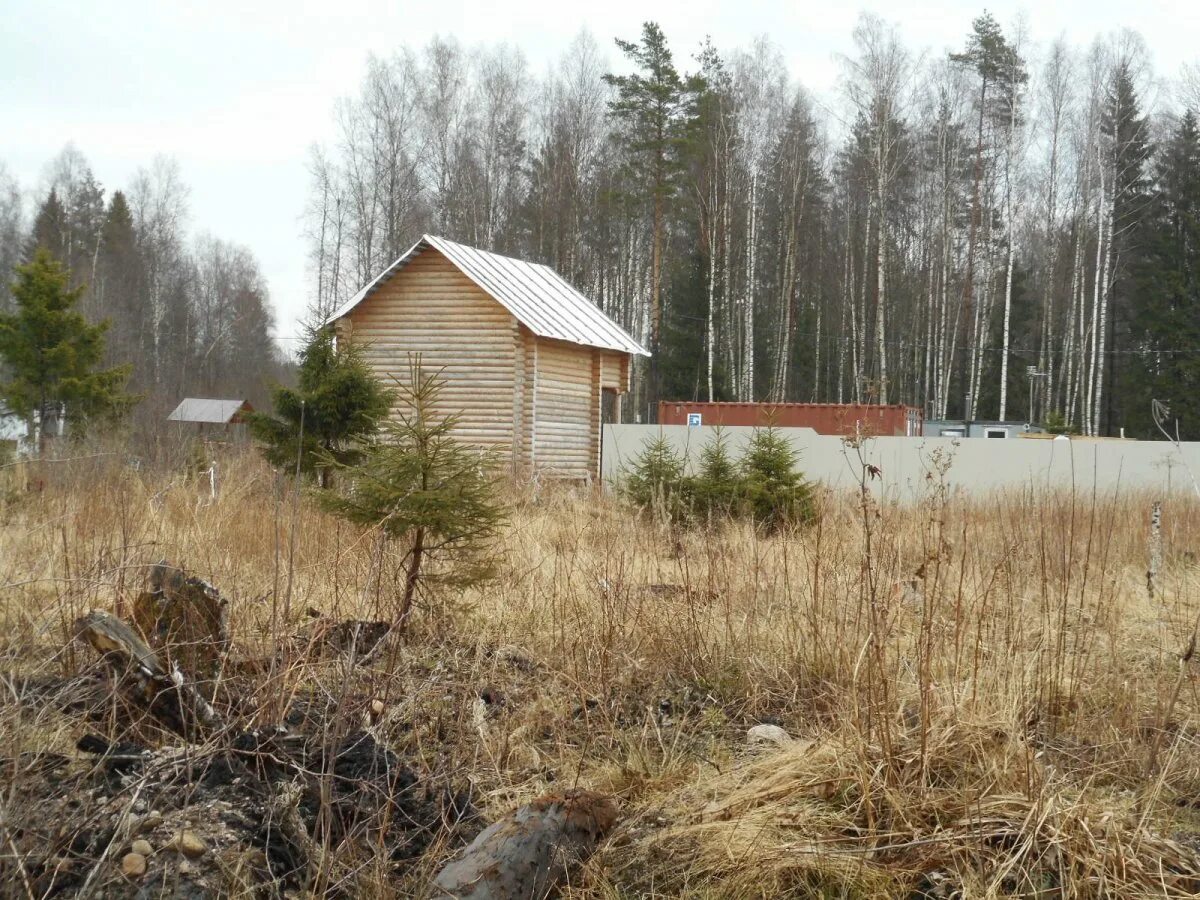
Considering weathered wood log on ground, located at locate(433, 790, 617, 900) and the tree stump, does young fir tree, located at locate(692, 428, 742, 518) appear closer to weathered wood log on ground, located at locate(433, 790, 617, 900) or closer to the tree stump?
the tree stump

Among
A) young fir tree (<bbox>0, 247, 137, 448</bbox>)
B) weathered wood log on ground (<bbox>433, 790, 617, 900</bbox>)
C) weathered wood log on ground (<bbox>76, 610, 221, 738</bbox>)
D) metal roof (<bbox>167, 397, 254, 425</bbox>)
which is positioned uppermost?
young fir tree (<bbox>0, 247, 137, 448</bbox>)

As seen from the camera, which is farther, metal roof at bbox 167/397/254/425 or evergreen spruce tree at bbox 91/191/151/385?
evergreen spruce tree at bbox 91/191/151/385

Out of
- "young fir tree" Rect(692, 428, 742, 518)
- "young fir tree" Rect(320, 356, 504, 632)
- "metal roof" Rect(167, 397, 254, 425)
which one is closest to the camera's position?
→ "young fir tree" Rect(320, 356, 504, 632)

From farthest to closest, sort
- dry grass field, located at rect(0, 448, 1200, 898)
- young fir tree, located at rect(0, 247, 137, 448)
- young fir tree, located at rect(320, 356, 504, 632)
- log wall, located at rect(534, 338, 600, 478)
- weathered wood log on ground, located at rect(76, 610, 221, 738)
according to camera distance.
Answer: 1. young fir tree, located at rect(0, 247, 137, 448)
2. log wall, located at rect(534, 338, 600, 478)
3. young fir tree, located at rect(320, 356, 504, 632)
4. weathered wood log on ground, located at rect(76, 610, 221, 738)
5. dry grass field, located at rect(0, 448, 1200, 898)

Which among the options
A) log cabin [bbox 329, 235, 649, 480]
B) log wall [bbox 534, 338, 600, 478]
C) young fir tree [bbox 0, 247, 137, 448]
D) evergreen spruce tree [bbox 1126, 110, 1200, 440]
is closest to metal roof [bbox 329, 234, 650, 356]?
log cabin [bbox 329, 235, 649, 480]

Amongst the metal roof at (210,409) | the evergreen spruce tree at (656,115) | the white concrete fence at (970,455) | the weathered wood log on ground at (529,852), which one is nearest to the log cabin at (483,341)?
the white concrete fence at (970,455)

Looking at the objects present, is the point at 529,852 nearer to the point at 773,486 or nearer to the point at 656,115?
the point at 773,486

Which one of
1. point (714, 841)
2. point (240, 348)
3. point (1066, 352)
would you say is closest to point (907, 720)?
point (714, 841)

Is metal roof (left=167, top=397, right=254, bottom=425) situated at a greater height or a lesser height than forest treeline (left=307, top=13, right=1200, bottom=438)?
lesser

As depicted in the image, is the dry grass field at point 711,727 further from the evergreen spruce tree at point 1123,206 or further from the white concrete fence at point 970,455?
the evergreen spruce tree at point 1123,206

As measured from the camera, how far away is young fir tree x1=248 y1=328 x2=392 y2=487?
37.1 feet

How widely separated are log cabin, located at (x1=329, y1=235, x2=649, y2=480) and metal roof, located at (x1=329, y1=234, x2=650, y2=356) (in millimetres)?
41

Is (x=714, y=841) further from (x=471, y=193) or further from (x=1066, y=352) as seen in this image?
(x=1066, y=352)

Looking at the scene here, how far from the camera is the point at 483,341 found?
65.8 ft
